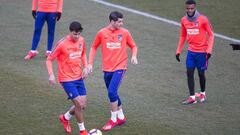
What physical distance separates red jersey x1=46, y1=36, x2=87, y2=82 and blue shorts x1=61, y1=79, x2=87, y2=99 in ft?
0.26

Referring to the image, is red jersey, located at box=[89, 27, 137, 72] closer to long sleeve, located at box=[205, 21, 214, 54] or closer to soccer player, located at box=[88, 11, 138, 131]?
soccer player, located at box=[88, 11, 138, 131]

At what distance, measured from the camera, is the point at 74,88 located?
11.3 metres

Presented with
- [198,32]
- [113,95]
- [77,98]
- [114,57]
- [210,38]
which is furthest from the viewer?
[198,32]

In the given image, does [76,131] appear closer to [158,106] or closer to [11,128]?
[11,128]

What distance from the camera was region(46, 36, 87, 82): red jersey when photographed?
37.0 ft

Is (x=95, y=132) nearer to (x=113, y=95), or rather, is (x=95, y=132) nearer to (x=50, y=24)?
(x=113, y=95)

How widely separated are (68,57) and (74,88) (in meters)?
0.60

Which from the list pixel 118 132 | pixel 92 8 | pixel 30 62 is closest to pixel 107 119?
pixel 118 132

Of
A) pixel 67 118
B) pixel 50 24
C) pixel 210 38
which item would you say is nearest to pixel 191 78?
pixel 210 38

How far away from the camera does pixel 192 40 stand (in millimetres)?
13523

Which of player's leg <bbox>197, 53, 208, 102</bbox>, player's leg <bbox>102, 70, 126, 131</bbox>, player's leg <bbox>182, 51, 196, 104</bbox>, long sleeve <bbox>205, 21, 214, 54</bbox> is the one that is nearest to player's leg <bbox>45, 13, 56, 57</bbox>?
player's leg <bbox>182, 51, 196, 104</bbox>

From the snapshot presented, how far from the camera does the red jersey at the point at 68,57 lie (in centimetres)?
1129

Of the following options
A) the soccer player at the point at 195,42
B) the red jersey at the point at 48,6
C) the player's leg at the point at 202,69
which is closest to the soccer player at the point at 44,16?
the red jersey at the point at 48,6

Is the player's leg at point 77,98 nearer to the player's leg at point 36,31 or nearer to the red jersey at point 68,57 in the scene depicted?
the red jersey at point 68,57
